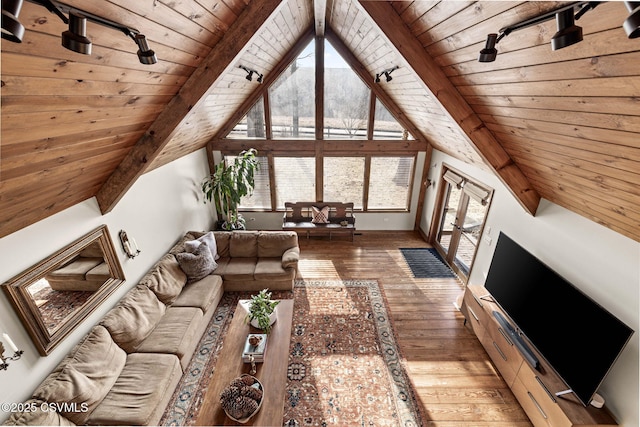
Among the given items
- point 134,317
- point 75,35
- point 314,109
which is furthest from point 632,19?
point 314,109

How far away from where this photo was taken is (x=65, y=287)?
253cm

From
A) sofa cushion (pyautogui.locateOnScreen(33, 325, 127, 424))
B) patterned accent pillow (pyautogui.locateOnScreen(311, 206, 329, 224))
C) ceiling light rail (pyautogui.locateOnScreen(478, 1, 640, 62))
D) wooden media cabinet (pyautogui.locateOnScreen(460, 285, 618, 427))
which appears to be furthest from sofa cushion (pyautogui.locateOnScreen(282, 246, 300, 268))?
ceiling light rail (pyautogui.locateOnScreen(478, 1, 640, 62))

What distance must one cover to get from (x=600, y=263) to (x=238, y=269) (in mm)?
4101

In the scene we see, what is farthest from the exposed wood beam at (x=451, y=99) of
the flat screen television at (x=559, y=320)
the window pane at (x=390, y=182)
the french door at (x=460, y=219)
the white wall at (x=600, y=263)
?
the window pane at (x=390, y=182)

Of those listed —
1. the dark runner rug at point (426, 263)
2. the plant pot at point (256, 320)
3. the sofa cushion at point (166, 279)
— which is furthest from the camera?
the dark runner rug at point (426, 263)

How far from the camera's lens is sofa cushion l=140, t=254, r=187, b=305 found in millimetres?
3305

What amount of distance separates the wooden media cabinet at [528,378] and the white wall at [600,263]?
234mm

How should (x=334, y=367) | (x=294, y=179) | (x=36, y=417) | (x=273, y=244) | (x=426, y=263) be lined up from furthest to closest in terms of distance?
(x=294, y=179) → (x=426, y=263) → (x=273, y=244) → (x=334, y=367) → (x=36, y=417)

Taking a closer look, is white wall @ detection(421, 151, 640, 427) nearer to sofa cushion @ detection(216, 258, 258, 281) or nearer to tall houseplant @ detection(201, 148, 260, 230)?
sofa cushion @ detection(216, 258, 258, 281)

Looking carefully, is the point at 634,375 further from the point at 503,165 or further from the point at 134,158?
the point at 134,158

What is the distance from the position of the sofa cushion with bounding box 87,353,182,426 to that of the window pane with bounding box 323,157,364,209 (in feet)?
13.8

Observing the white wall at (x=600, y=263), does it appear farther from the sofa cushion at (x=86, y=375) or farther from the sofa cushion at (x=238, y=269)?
the sofa cushion at (x=86, y=375)

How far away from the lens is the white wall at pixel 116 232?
6.74 ft

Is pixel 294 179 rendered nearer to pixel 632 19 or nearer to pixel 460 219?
pixel 460 219
